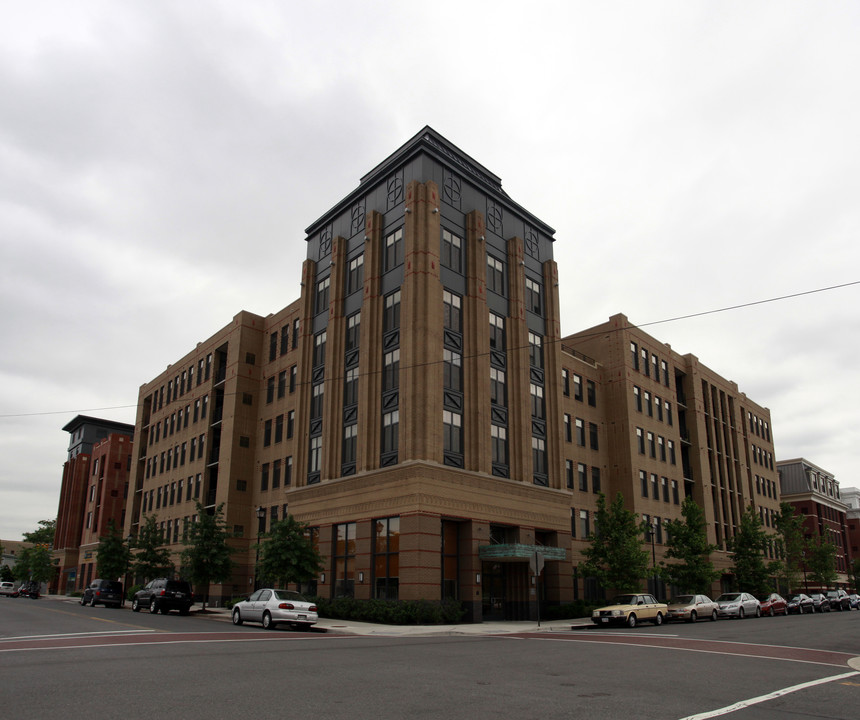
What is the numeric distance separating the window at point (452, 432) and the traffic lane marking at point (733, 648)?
496 inches

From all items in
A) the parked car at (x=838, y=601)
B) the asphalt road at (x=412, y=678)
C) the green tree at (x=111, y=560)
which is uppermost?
the green tree at (x=111, y=560)

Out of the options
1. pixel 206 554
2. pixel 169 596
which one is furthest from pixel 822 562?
pixel 169 596

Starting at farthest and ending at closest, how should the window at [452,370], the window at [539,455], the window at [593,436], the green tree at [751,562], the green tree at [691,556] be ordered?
the green tree at [751,562] < the window at [593,436] < the green tree at [691,556] < the window at [539,455] < the window at [452,370]

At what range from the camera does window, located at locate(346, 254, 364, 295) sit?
39.2 meters

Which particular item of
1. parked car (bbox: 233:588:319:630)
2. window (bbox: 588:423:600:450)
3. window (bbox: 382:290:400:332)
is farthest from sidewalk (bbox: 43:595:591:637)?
window (bbox: 588:423:600:450)

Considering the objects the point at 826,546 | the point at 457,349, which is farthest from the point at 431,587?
the point at 826,546

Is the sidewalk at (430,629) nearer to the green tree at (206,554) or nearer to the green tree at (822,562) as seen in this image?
the green tree at (206,554)

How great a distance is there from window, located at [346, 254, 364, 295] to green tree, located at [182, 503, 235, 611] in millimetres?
15589

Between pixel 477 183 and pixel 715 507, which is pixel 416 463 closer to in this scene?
pixel 477 183

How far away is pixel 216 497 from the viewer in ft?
163

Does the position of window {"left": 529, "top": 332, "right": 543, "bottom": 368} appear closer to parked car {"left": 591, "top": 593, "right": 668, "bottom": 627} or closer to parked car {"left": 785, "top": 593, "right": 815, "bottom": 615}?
parked car {"left": 591, "top": 593, "right": 668, "bottom": 627}

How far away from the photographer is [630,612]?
2923 centimetres

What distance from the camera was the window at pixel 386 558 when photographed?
104 feet

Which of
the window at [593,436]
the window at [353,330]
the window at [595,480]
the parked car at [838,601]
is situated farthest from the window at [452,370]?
the parked car at [838,601]
